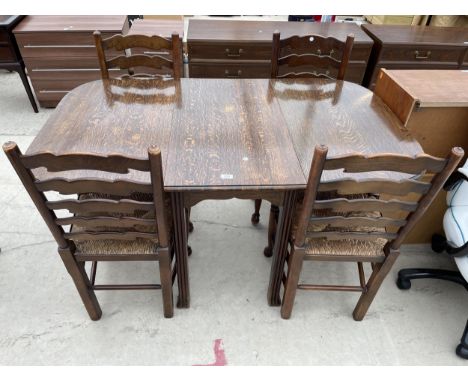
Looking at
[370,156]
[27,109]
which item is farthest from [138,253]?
[27,109]

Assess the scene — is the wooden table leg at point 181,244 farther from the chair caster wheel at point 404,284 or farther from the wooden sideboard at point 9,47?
the wooden sideboard at point 9,47

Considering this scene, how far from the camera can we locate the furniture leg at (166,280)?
50.9 inches

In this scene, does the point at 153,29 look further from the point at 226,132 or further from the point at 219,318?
the point at 219,318

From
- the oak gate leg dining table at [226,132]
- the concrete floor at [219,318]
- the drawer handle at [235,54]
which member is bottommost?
the concrete floor at [219,318]

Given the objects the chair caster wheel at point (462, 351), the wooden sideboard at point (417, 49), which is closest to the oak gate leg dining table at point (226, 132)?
the chair caster wheel at point (462, 351)

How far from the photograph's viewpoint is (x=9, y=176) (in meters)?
2.36

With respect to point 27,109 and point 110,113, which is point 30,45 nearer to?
point 27,109

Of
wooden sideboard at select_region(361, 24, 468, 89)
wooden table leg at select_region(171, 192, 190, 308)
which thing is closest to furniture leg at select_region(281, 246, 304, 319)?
wooden table leg at select_region(171, 192, 190, 308)

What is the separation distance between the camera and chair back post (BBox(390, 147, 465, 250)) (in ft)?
3.06

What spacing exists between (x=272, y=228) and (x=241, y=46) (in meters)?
1.52

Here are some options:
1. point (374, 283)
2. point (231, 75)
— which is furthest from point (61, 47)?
point (374, 283)

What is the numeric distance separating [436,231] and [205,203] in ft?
4.74

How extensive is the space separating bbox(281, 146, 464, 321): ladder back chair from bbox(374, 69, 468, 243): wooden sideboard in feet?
1.37

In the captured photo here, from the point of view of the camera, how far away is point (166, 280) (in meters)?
1.40
